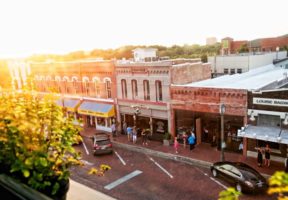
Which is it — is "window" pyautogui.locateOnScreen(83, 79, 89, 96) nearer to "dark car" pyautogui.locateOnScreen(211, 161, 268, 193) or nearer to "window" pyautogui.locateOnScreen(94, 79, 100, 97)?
"window" pyautogui.locateOnScreen(94, 79, 100, 97)

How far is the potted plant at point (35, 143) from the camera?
4129 mm

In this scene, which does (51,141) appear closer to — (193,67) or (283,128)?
(283,128)

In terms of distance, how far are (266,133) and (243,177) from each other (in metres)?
4.65

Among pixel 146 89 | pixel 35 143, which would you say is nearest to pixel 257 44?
pixel 146 89

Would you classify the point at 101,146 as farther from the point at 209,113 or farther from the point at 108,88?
the point at 209,113

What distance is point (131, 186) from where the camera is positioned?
17.2 m

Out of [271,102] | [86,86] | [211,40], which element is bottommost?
[271,102]

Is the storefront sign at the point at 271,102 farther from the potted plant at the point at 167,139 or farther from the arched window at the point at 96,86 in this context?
the arched window at the point at 96,86

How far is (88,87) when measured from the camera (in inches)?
1276

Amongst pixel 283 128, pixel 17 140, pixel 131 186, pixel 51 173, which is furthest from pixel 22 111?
pixel 283 128

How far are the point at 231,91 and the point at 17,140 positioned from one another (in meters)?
18.4

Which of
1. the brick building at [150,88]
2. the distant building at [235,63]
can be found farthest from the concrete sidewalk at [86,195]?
the distant building at [235,63]

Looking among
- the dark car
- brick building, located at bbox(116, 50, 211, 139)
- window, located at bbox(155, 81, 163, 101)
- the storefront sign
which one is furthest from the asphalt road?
the storefront sign

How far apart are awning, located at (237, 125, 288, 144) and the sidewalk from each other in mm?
2080
